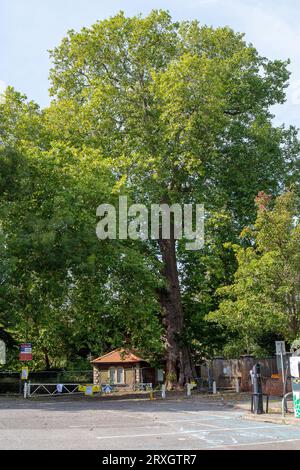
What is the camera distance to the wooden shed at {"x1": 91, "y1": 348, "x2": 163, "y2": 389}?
4527cm

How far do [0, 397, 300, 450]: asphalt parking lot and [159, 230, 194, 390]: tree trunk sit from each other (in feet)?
→ 41.4

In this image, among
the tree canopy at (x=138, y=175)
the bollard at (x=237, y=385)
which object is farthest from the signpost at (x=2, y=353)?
the bollard at (x=237, y=385)

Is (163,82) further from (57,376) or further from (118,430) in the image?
(118,430)

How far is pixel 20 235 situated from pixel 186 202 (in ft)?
36.0

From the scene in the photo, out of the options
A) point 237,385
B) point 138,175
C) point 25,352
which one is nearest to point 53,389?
point 25,352

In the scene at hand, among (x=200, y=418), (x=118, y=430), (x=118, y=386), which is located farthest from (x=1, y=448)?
(x=118, y=386)

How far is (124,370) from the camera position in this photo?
1817 inches

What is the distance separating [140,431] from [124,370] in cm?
3328

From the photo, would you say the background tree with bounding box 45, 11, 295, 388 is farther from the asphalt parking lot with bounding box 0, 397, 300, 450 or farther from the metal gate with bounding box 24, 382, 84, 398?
the asphalt parking lot with bounding box 0, 397, 300, 450

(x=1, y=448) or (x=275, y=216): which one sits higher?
(x=275, y=216)

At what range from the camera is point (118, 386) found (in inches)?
1729

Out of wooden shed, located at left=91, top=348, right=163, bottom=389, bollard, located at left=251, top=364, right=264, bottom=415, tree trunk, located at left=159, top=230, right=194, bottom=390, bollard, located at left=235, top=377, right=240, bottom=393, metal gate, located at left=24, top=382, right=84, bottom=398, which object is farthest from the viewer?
wooden shed, located at left=91, top=348, right=163, bottom=389

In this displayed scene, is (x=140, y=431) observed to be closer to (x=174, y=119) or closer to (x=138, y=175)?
(x=138, y=175)

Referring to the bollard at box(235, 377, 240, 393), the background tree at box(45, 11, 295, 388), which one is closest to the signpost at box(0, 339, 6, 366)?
the background tree at box(45, 11, 295, 388)
